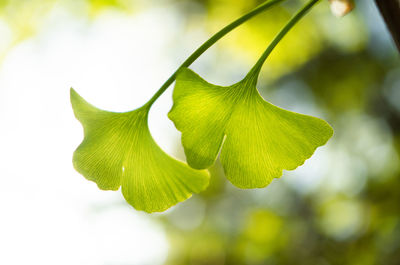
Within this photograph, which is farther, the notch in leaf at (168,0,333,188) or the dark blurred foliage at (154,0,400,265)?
the dark blurred foliage at (154,0,400,265)

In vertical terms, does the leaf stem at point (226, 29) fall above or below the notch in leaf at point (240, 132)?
above

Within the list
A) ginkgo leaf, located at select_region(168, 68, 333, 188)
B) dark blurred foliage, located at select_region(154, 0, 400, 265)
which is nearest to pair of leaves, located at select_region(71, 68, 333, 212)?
ginkgo leaf, located at select_region(168, 68, 333, 188)

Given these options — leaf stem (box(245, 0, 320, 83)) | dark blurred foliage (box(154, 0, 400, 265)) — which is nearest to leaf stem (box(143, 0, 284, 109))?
leaf stem (box(245, 0, 320, 83))

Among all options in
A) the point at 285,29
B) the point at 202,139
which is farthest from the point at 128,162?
the point at 285,29

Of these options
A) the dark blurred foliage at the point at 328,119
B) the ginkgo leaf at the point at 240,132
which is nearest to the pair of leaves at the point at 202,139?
the ginkgo leaf at the point at 240,132

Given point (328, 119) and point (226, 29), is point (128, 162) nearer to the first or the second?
point (226, 29)

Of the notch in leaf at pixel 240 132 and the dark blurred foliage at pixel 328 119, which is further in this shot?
the dark blurred foliage at pixel 328 119

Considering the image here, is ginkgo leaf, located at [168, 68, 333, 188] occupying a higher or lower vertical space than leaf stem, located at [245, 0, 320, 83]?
lower

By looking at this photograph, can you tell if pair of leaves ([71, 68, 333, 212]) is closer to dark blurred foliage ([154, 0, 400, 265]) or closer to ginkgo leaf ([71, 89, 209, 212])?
ginkgo leaf ([71, 89, 209, 212])

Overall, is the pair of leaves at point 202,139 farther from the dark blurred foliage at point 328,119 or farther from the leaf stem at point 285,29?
the dark blurred foliage at point 328,119

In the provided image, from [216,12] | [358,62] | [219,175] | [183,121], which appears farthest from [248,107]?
[219,175]
